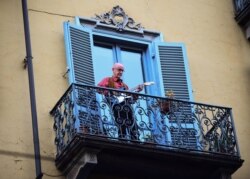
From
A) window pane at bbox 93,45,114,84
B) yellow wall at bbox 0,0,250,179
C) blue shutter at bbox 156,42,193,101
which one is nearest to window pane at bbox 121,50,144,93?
window pane at bbox 93,45,114,84

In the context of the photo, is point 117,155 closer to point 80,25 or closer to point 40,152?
point 40,152

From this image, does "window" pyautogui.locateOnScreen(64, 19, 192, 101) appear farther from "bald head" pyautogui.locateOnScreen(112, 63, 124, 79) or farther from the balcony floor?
the balcony floor

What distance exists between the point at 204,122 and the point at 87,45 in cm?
237

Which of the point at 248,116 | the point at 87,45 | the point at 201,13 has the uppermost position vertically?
the point at 201,13

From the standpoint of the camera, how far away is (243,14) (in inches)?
690

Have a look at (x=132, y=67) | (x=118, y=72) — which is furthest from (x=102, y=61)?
(x=118, y=72)

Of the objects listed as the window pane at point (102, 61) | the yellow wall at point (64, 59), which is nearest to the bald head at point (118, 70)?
the window pane at point (102, 61)

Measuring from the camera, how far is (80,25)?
52.5 feet

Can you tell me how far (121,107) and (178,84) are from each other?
71.3 inches

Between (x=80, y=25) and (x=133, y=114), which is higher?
(x=80, y=25)

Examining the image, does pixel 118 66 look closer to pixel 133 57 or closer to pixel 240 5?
pixel 133 57

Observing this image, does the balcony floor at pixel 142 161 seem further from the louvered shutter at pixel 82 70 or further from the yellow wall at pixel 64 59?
the yellow wall at pixel 64 59

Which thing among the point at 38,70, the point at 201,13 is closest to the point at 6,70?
the point at 38,70

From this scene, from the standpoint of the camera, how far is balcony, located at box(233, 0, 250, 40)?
1739 cm
